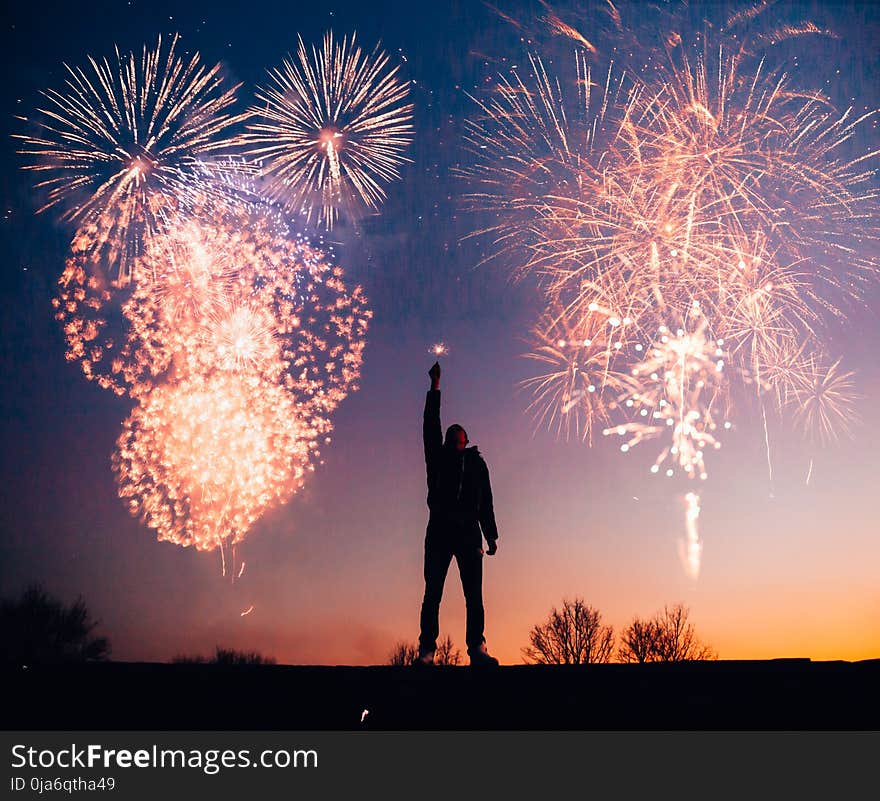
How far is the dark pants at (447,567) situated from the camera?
22.4 ft

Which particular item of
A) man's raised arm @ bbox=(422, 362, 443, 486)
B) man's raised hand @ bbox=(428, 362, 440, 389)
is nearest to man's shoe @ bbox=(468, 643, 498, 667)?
man's raised arm @ bbox=(422, 362, 443, 486)

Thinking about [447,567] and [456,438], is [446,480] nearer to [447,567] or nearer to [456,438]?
[456,438]

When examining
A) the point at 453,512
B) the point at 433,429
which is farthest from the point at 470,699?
the point at 433,429

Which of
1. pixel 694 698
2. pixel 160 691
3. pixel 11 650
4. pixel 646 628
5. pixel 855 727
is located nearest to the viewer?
pixel 855 727

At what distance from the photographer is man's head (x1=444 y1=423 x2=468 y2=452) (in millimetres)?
7082

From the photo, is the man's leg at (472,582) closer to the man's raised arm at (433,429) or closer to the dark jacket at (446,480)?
the dark jacket at (446,480)

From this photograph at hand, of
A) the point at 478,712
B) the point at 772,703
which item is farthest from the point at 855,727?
the point at 478,712

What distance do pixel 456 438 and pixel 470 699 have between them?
10.7 ft

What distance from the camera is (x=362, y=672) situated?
178 inches

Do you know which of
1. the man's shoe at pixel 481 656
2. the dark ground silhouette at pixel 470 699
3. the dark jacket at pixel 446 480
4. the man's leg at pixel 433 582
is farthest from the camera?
the dark jacket at pixel 446 480

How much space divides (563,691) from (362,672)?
120 cm

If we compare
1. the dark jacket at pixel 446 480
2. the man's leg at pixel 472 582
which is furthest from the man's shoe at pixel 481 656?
the dark jacket at pixel 446 480

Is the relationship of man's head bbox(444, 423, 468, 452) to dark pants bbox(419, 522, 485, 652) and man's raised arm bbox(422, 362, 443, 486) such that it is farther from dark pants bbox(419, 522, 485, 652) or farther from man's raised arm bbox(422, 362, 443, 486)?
dark pants bbox(419, 522, 485, 652)
